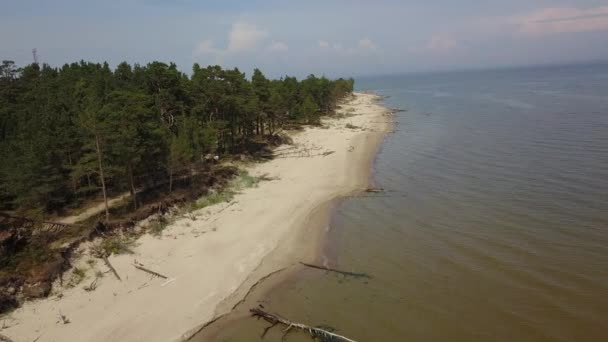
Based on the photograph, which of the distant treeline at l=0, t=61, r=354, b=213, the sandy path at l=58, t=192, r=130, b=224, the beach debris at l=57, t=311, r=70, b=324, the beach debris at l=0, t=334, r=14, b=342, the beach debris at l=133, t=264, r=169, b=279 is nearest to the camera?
the beach debris at l=0, t=334, r=14, b=342

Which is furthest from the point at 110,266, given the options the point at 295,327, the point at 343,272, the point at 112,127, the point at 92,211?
the point at 343,272

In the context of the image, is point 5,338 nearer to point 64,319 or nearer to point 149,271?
point 64,319

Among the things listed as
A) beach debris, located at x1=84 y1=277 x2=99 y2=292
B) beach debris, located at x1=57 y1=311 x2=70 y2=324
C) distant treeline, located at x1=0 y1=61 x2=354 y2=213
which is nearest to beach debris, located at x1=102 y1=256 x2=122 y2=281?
beach debris, located at x1=84 y1=277 x2=99 y2=292

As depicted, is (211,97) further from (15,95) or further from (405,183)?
(15,95)

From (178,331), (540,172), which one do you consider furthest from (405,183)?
(178,331)

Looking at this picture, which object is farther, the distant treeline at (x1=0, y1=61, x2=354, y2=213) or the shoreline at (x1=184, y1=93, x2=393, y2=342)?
the distant treeline at (x1=0, y1=61, x2=354, y2=213)

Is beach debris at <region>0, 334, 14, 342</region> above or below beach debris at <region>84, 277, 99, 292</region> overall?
below

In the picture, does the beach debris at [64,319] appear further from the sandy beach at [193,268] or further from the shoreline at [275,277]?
the shoreline at [275,277]

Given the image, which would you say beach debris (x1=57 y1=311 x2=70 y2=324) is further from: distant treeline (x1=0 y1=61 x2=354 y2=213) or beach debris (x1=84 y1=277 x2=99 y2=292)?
distant treeline (x1=0 y1=61 x2=354 y2=213)
